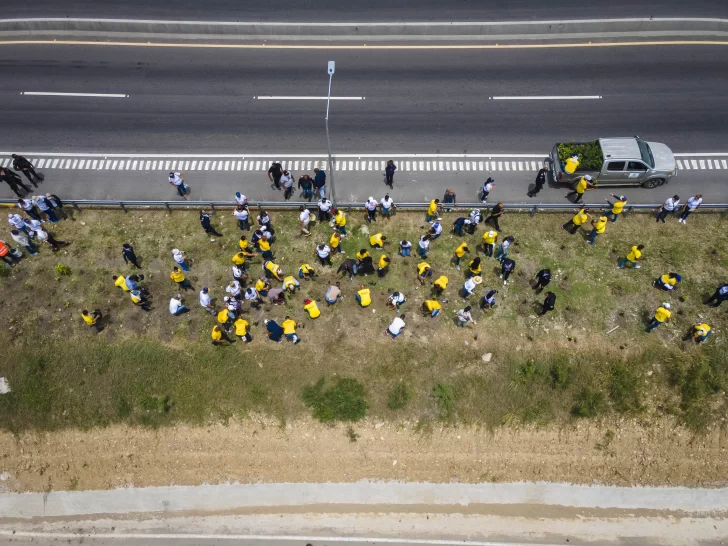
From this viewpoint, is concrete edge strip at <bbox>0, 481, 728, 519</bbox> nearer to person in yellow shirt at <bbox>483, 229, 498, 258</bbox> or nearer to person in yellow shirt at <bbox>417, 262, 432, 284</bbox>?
person in yellow shirt at <bbox>417, 262, 432, 284</bbox>

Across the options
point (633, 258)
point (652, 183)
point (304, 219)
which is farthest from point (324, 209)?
point (652, 183)

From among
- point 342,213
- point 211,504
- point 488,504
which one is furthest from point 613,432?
point 211,504

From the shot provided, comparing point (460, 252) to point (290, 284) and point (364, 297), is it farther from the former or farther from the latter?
point (290, 284)

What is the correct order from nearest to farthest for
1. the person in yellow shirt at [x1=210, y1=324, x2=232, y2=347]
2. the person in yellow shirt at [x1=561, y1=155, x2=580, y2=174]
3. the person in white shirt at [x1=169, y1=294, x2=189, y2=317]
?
the person in yellow shirt at [x1=210, y1=324, x2=232, y2=347] < the person in white shirt at [x1=169, y1=294, x2=189, y2=317] < the person in yellow shirt at [x1=561, y1=155, x2=580, y2=174]

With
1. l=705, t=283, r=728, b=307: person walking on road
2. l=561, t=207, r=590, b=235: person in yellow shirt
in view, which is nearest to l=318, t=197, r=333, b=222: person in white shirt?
l=561, t=207, r=590, b=235: person in yellow shirt

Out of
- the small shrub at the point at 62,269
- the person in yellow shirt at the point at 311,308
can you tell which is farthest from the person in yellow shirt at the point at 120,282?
the person in yellow shirt at the point at 311,308

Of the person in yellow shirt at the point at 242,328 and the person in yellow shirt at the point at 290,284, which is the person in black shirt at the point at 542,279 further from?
the person in yellow shirt at the point at 242,328

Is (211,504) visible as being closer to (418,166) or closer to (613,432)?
(613,432)
